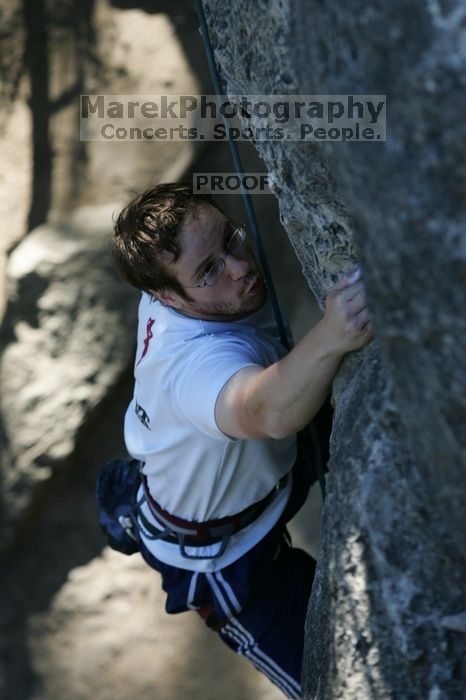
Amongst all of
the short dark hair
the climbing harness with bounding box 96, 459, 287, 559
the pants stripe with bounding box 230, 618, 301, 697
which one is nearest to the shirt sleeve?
the short dark hair

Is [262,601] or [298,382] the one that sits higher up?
[298,382]

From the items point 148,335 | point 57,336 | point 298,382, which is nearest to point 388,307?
point 298,382

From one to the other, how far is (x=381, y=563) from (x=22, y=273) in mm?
1833

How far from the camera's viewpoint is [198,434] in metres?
1.34

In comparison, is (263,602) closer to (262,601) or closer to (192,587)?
(262,601)

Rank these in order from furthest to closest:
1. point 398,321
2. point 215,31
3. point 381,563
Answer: point 215,31 → point 381,563 → point 398,321

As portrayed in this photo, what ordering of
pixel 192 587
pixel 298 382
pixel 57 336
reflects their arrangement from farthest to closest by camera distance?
pixel 57 336, pixel 192 587, pixel 298 382

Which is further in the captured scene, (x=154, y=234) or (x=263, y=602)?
(x=263, y=602)

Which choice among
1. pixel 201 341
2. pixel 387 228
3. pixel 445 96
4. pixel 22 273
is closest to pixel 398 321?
pixel 387 228

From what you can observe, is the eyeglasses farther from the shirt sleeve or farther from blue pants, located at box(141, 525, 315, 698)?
blue pants, located at box(141, 525, 315, 698)

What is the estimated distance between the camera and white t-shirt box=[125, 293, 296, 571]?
1263 mm

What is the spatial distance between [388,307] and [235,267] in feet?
1.59

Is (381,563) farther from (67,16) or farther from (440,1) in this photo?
(67,16)

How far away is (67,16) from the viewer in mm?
2850
